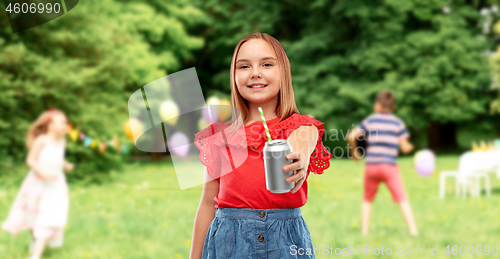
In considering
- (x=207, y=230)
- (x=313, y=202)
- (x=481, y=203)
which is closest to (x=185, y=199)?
(x=313, y=202)

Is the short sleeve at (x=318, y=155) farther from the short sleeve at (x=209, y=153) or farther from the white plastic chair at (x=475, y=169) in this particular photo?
the white plastic chair at (x=475, y=169)

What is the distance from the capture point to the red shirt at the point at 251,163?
1439 mm

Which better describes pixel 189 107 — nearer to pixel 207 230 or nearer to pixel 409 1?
pixel 207 230

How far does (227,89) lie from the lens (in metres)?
15.9

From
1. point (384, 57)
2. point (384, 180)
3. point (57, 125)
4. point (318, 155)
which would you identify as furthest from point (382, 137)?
point (384, 57)

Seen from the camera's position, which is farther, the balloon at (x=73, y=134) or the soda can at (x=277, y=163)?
the balloon at (x=73, y=134)

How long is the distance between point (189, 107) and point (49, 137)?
3271mm

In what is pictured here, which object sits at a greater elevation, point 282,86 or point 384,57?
point 384,57

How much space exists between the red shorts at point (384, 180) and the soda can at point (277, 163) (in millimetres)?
3269

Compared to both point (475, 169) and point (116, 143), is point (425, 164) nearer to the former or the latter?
point (475, 169)

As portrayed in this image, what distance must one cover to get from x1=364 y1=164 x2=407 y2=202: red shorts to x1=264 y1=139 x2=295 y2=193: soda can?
3.27m

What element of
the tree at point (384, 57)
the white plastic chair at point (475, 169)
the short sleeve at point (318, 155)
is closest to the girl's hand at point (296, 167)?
the short sleeve at point (318, 155)

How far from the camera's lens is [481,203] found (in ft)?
19.7

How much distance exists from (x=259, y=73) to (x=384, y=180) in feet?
10.6
